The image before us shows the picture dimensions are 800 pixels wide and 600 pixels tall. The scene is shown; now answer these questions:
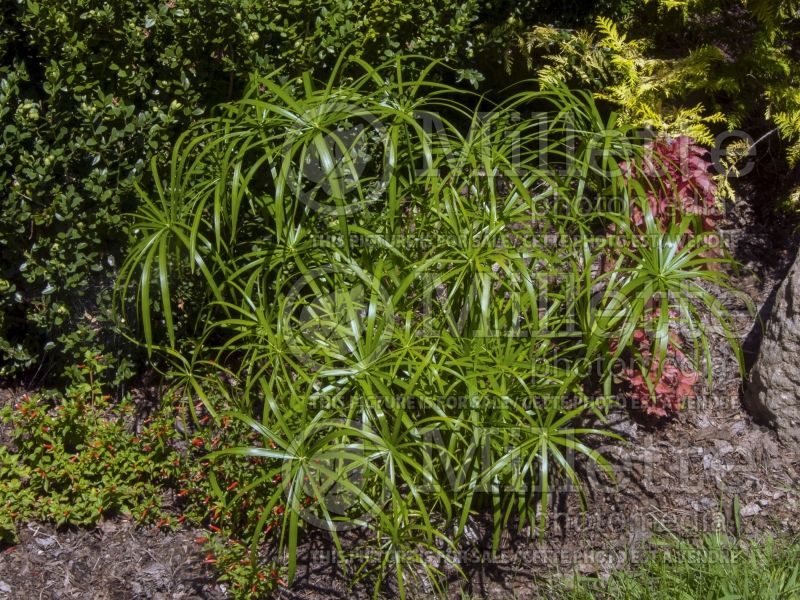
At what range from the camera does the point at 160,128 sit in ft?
12.7

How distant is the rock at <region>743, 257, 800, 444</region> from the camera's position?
379 centimetres

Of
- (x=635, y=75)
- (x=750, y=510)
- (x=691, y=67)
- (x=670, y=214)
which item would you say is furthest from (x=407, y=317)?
(x=691, y=67)

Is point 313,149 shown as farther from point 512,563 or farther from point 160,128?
point 512,563

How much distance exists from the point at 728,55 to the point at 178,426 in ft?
11.4

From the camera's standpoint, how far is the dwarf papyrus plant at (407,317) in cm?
313

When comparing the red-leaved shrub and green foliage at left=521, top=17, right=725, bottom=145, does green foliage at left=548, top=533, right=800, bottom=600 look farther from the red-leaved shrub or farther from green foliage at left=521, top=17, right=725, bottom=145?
green foliage at left=521, top=17, right=725, bottom=145

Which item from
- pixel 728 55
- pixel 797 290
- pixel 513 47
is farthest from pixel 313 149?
pixel 728 55

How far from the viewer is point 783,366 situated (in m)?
3.82

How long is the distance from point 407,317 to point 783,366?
65.0 inches

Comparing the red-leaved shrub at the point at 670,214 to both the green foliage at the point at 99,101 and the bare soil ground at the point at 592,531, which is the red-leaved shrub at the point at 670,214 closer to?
the bare soil ground at the point at 592,531

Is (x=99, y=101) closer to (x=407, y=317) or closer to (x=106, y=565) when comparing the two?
(x=407, y=317)

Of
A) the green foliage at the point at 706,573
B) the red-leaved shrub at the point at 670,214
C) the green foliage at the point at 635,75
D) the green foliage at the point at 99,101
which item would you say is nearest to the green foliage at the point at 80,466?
the green foliage at the point at 99,101

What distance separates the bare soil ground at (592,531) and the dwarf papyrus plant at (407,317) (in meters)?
0.13

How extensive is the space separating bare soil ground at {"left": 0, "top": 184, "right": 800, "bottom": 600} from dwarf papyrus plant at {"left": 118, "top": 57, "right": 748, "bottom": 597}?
0.13 m
